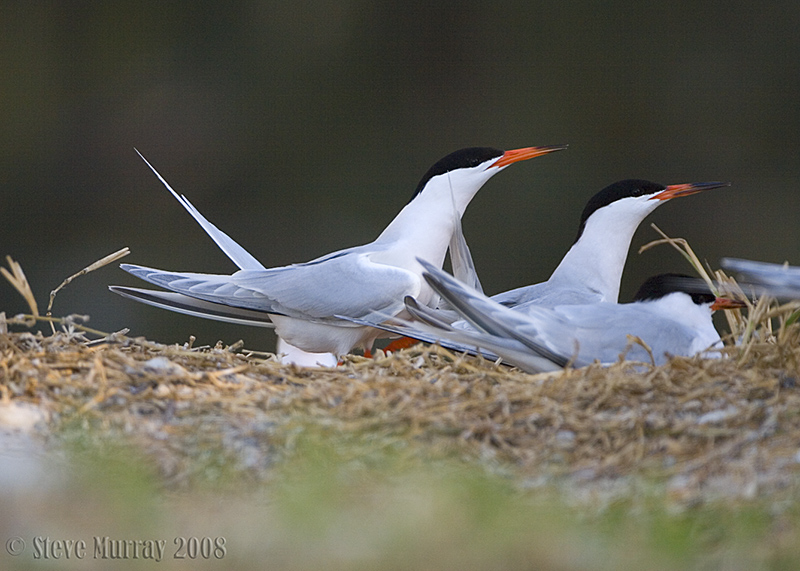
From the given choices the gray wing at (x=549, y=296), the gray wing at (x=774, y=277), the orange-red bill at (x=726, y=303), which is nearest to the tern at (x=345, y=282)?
the gray wing at (x=549, y=296)

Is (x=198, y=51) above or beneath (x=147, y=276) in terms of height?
above

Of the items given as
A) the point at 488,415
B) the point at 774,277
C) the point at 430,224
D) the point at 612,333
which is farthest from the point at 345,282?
the point at 774,277

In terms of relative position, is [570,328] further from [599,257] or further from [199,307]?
[199,307]

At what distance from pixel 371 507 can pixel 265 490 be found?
0.63 feet

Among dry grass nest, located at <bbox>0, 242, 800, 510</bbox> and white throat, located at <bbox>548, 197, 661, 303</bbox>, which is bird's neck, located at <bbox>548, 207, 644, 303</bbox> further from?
dry grass nest, located at <bbox>0, 242, 800, 510</bbox>

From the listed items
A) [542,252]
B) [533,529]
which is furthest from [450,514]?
[542,252]

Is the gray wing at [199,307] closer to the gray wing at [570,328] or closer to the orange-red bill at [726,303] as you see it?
the gray wing at [570,328]

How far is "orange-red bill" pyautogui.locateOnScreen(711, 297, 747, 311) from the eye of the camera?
2.36 m

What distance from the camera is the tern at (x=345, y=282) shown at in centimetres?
272

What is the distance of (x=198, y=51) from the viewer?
622cm

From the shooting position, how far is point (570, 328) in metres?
2.22

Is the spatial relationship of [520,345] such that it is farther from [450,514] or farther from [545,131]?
[545,131]

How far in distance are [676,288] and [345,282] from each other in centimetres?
87

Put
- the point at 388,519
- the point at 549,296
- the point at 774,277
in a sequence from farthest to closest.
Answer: the point at 549,296
the point at 774,277
the point at 388,519
